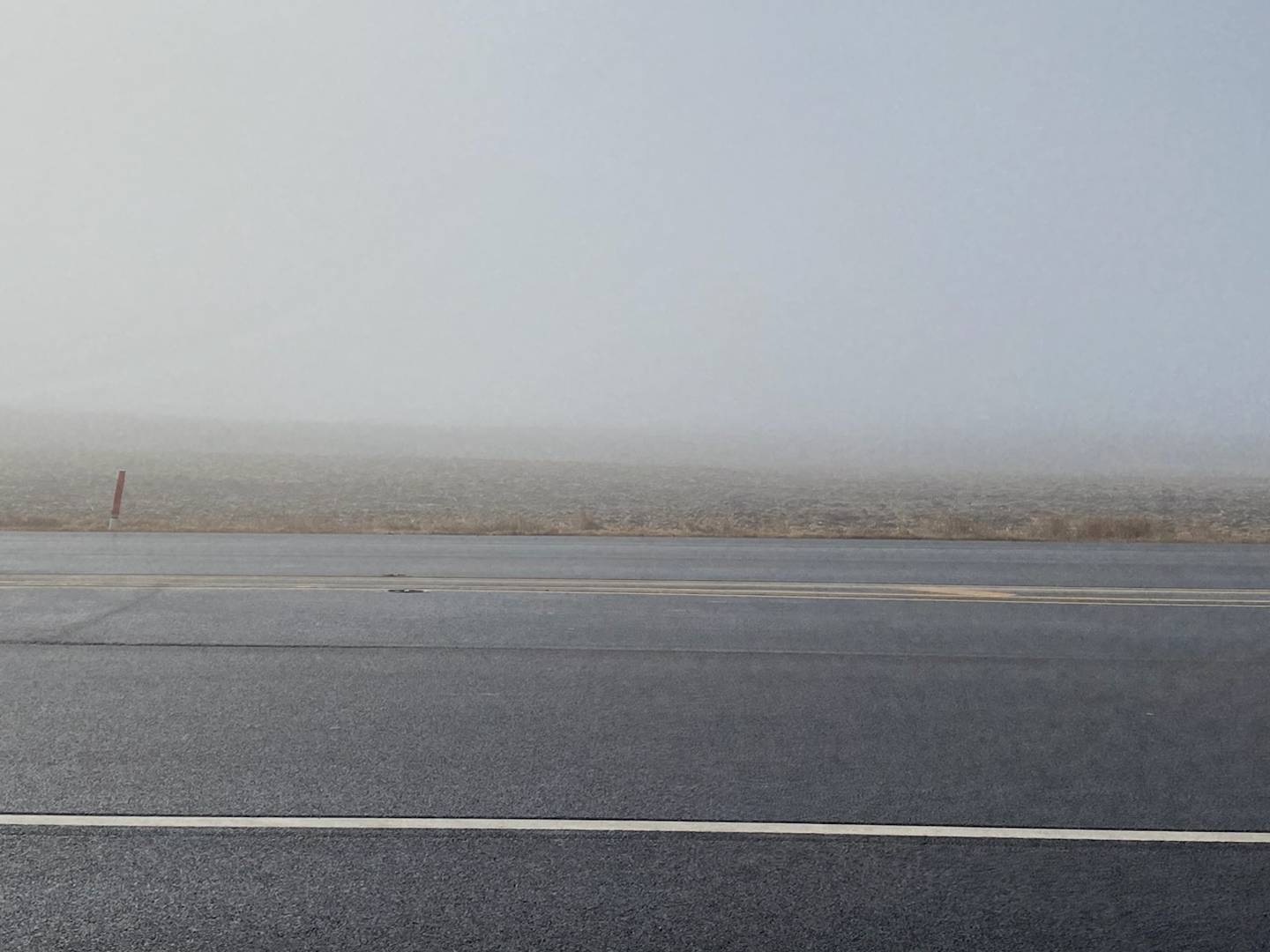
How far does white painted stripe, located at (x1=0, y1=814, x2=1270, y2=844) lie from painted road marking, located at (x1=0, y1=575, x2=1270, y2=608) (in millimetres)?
8475

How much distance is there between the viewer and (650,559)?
19.2m

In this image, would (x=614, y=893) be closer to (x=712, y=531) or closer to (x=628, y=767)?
(x=628, y=767)

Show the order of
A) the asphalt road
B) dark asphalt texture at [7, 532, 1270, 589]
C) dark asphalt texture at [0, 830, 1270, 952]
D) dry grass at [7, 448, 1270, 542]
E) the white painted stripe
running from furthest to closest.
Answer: dry grass at [7, 448, 1270, 542], dark asphalt texture at [7, 532, 1270, 589], the white painted stripe, the asphalt road, dark asphalt texture at [0, 830, 1270, 952]

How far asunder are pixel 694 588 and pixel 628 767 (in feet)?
27.7

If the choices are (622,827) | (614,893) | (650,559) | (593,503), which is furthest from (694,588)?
(593,503)

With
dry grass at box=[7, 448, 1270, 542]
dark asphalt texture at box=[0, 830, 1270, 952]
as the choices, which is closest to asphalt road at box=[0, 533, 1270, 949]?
dark asphalt texture at box=[0, 830, 1270, 952]

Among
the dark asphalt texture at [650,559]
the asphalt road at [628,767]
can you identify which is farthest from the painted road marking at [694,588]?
the asphalt road at [628,767]

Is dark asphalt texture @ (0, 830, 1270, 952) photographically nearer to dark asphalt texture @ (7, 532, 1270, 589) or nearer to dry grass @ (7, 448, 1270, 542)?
dark asphalt texture @ (7, 532, 1270, 589)

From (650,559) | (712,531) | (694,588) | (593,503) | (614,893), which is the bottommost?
(614,893)

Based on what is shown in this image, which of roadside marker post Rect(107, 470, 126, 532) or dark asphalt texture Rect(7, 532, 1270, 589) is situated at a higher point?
roadside marker post Rect(107, 470, 126, 532)

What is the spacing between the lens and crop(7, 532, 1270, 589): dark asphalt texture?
16828 mm

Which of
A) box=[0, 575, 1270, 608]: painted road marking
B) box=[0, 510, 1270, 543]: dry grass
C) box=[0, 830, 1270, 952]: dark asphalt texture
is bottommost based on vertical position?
A: box=[0, 830, 1270, 952]: dark asphalt texture

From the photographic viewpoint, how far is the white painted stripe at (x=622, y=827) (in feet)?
19.0

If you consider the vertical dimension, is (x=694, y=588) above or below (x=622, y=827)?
above
